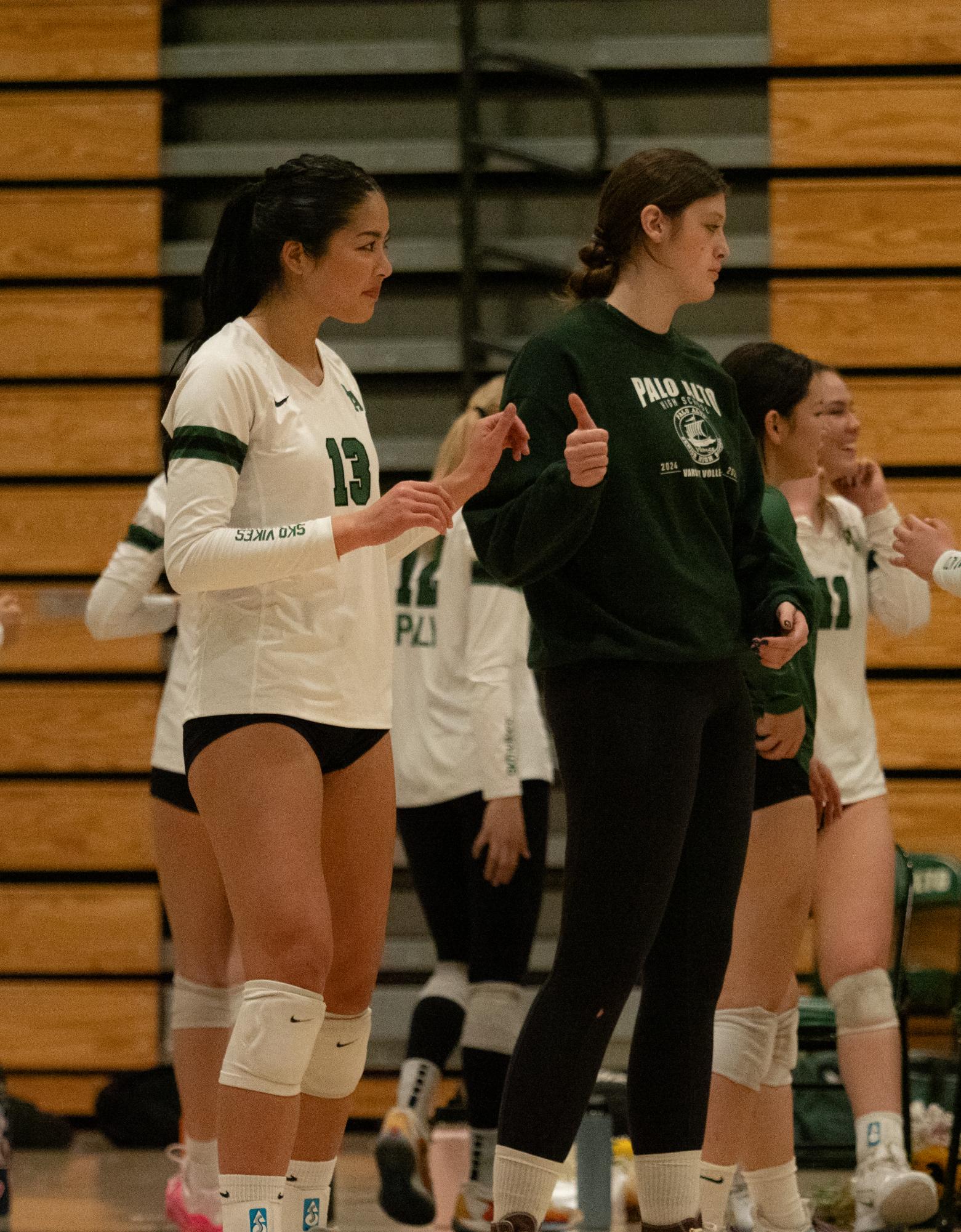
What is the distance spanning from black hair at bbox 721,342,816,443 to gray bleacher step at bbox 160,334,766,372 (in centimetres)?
217

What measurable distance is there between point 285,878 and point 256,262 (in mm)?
923

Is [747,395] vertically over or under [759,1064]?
over

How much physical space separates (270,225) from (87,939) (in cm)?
321

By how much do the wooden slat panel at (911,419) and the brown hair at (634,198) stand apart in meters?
2.67

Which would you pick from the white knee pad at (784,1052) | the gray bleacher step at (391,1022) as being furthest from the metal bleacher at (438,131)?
the white knee pad at (784,1052)

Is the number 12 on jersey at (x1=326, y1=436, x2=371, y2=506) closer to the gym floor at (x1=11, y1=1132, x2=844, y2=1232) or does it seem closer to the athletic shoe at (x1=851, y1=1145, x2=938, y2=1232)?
the athletic shoe at (x1=851, y1=1145, x2=938, y2=1232)

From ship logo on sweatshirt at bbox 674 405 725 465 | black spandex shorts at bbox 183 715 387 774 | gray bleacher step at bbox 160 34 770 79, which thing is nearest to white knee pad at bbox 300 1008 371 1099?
black spandex shorts at bbox 183 715 387 774

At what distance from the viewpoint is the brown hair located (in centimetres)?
241

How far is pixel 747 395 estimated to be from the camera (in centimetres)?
304

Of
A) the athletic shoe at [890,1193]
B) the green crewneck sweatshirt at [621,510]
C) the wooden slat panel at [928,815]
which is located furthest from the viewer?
the wooden slat panel at [928,815]

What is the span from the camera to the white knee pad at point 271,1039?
2.07 m

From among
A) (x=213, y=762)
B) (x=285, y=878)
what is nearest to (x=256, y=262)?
(x=213, y=762)

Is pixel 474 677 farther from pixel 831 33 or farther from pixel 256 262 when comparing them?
pixel 831 33

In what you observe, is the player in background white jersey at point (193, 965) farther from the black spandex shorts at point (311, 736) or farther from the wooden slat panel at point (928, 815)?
the wooden slat panel at point (928, 815)
